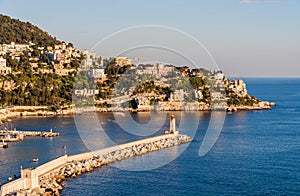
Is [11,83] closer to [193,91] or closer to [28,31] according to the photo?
[193,91]

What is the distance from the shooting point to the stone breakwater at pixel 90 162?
15492 mm

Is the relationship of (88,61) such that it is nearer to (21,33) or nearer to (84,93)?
(84,93)

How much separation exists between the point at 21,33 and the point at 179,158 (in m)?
44.4

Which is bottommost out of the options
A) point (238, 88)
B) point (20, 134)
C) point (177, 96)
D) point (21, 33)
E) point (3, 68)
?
point (20, 134)

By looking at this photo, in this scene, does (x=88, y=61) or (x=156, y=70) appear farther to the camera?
(x=88, y=61)

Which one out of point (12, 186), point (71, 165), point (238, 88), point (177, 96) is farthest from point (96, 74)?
point (12, 186)

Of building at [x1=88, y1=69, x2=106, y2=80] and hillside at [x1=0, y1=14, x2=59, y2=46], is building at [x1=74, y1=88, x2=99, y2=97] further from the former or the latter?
hillside at [x1=0, y1=14, x2=59, y2=46]

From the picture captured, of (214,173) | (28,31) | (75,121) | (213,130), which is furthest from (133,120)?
(28,31)

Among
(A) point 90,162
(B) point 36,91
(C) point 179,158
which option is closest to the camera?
(A) point 90,162

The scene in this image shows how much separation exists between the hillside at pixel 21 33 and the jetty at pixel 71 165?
120 feet

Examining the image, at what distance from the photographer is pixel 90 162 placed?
19016 millimetres

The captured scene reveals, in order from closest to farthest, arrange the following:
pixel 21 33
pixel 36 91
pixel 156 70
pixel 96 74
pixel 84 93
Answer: pixel 36 91 → pixel 84 93 → pixel 156 70 → pixel 96 74 → pixel 21 33

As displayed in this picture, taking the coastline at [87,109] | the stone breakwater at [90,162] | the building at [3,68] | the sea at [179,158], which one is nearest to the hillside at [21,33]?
the building at [3,68]

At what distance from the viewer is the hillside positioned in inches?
2296
